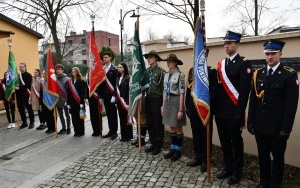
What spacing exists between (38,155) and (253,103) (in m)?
4.80

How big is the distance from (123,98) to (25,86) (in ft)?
13.0

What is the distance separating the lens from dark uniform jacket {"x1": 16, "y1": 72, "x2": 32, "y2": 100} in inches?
377

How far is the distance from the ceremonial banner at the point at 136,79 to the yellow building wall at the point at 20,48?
7391mm

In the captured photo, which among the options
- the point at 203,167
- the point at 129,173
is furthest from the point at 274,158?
the point at 129,173

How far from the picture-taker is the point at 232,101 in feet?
15.1

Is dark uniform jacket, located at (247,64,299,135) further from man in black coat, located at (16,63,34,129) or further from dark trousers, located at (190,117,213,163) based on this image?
man in black coat, located at (16,63,34,129)

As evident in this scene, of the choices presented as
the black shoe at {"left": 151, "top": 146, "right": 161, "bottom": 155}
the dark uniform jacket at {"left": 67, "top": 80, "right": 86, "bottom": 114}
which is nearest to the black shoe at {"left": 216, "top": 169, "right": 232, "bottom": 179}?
the black shoe at {"left": 151, "top": 146, "right": 161, "bottom": 155}

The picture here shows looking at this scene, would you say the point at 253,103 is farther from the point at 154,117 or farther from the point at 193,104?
the point at 154,117

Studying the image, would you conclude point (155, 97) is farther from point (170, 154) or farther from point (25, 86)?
point (25, 86)

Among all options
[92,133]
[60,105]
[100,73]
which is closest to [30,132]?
[60,105]

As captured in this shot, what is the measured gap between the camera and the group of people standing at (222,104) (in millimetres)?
4031

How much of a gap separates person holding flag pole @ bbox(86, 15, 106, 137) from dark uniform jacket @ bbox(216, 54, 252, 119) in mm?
3608

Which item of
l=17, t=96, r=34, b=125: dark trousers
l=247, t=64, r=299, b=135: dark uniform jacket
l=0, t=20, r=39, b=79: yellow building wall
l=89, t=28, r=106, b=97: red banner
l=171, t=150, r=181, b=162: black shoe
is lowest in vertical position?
l=171, t=150, r=181, b=162: black shoe

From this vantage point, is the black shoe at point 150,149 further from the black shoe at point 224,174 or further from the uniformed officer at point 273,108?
the uniformed officer at point 273,108
